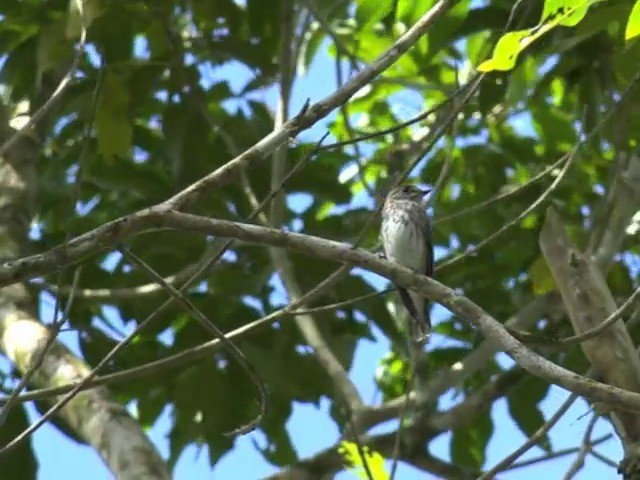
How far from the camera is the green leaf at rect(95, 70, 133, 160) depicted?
13.9 ft

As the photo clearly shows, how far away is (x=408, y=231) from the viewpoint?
5.54 meters

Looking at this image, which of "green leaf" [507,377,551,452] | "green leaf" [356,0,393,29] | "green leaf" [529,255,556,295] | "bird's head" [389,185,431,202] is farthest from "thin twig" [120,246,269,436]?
"bird's head" [389,185,431,202]

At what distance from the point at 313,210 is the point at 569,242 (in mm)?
1506

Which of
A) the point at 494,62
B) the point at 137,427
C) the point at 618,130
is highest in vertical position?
the point at 618,130

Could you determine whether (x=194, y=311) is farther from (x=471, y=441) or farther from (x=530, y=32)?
(x=471, y=441)

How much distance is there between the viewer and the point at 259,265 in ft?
15.2

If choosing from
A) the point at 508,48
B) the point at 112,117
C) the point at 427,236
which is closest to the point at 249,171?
the point at 112,117

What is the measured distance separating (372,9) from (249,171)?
830mm

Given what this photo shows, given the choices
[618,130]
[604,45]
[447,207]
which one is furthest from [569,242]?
[447,207]

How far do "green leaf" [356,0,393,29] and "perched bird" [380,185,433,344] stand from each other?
135 centimetres

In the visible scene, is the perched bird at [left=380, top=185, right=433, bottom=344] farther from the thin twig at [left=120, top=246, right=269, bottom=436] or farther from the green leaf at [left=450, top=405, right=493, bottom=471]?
the thin twig at [left=120, top=246, right=269, bottom=436]

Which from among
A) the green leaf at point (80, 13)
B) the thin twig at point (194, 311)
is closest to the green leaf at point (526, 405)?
the thin twig at point (194, 311)

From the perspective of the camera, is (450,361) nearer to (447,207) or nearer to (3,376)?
(447,207)

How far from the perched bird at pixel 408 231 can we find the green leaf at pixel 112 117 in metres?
1.28
